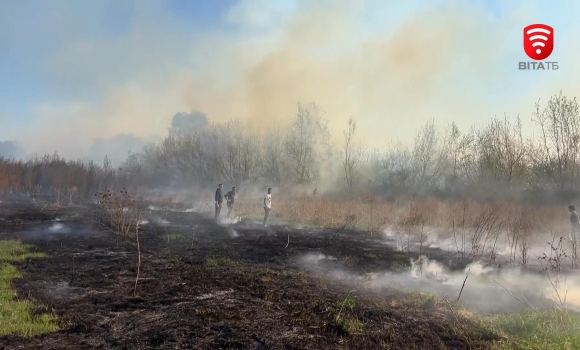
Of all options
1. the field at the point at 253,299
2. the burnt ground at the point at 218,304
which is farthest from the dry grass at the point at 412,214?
the burnt ground at the point at 218,304

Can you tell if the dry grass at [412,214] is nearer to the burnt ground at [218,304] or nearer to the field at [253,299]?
the field at [253,299]

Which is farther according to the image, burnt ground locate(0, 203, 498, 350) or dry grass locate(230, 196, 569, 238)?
dry grass locate(230, 196, 569, 238)

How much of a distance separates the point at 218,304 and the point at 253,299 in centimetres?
65

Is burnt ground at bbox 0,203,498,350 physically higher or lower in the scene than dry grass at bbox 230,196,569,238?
lower

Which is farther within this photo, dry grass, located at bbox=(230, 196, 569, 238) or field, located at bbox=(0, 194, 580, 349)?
dry grass, located at bbox=(230, 196, 569, 238)

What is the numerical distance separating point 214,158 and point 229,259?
34267 millimetres

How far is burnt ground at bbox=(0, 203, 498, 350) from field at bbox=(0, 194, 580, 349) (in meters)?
0.03

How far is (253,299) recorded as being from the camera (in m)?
6.44

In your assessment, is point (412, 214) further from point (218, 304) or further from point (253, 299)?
point (218, 304)

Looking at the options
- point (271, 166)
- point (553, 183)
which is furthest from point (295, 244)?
point (271, 166)

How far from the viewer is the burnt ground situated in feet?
15.8

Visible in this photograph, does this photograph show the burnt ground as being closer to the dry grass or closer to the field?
the field

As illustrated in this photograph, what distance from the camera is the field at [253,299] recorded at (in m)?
4.91

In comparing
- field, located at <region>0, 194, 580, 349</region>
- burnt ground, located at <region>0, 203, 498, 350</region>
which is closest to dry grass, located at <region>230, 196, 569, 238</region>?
field, located at <region>0, 194, 580, 349</region>
